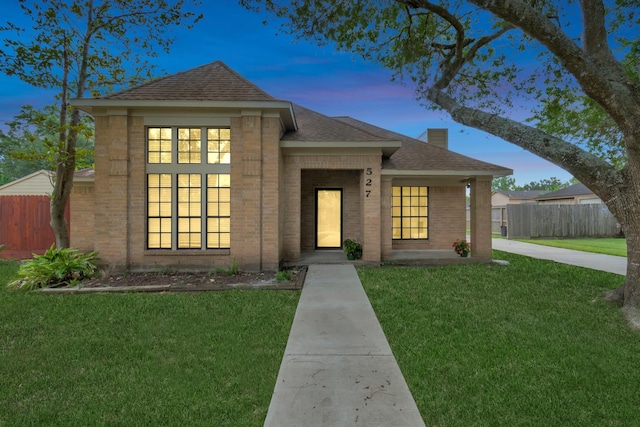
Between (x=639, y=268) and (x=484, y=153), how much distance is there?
86390mm

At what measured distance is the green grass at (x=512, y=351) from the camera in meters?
2.80

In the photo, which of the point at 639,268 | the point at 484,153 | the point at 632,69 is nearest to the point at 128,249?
the point at 639,268

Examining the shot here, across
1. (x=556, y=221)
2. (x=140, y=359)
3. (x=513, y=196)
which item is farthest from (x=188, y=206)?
(x=513, y=196)

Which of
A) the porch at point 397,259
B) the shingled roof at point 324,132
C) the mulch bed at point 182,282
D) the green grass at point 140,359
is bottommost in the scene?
the green grass at point 140,359

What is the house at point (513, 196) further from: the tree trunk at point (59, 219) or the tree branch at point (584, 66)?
the tree trunk at point (59, 219)

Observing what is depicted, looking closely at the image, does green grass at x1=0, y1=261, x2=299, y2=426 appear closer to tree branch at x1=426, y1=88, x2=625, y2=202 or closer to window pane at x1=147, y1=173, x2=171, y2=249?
window pane at x1=147, y1=173, x2=171, y2=249

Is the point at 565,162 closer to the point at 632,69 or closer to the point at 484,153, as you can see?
the point at 632,69

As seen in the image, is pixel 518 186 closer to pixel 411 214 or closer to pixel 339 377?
pixel 411 214

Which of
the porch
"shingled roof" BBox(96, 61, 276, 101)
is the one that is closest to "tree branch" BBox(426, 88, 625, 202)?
the porch

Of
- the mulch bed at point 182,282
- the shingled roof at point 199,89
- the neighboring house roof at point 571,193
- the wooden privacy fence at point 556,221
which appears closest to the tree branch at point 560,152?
the shingled roof at point 199,89

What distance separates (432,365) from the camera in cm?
356

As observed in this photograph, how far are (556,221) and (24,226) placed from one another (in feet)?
89.9

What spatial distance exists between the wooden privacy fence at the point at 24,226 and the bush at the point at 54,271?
4.28 m

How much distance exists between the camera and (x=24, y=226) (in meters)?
11.1
